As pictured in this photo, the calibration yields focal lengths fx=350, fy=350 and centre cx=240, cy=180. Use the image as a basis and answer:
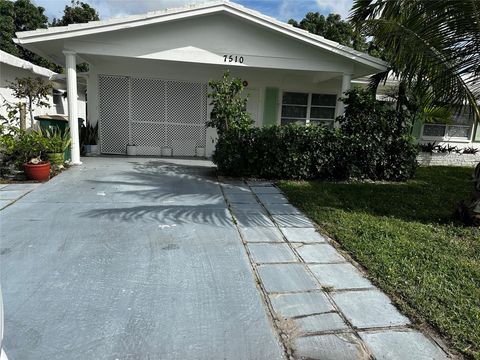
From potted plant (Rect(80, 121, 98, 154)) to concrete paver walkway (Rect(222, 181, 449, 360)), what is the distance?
763cm

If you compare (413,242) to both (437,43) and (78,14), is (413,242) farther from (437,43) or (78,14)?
(78,14)

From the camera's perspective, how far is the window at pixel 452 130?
1315 cm

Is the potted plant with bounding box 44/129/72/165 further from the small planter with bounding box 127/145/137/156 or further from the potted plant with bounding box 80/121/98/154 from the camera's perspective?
the small planter with bounding box 127/145/137/156

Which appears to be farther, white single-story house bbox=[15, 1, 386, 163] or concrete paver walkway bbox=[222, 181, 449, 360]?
white single-story house bbox=[15, 1, 386, 163]

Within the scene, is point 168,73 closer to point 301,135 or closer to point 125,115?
point 125,115

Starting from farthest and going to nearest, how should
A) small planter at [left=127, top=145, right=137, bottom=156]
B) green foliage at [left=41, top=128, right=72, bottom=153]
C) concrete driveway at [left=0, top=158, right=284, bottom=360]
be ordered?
1. small planter at [left=127, top=145, right=137, bottom=156]
2. green foliage at [left=41, top=128, right=72, bottom=153]
3. concrete driveway at [left=0, top=158, right=284, bottom=360]

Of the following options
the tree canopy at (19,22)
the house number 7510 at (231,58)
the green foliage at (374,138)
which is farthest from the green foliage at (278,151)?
the tree canopy at (19,22)

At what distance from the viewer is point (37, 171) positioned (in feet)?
23.6

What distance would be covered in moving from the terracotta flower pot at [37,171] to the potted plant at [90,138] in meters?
3.65

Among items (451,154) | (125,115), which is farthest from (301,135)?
(451,154)

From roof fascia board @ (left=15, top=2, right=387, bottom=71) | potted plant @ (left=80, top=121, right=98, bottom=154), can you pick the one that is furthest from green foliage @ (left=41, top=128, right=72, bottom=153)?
roof fascia board @ (left=15, top=2, right=387, bottom=71)

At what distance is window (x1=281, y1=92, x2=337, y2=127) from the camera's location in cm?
1212

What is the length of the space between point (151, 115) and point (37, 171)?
4729 millimetres

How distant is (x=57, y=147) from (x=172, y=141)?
4.10 metres
